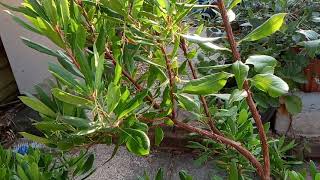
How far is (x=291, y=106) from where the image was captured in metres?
1.84

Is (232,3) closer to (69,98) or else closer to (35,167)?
(69,98)

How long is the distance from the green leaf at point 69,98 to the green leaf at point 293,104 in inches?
52.4

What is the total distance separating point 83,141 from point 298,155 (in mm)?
1255

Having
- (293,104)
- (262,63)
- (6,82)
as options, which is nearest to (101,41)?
(262,63)

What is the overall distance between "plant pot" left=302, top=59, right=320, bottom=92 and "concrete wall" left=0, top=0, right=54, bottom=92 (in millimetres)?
1317

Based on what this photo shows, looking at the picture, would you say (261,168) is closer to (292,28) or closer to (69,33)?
(69,33)

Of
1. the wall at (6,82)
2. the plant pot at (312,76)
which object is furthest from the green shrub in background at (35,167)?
the wall at (6,82)

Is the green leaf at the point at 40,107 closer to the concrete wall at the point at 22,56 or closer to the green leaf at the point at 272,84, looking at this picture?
the green leaf at the point at 272,84

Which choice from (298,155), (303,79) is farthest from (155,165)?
(303,79)

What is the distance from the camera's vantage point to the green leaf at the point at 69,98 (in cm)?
65

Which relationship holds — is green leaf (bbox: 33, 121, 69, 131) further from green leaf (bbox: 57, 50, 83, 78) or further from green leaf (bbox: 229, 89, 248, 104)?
green leaf (bbox: 229, 89, 248, 104)

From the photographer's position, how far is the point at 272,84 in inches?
28.4

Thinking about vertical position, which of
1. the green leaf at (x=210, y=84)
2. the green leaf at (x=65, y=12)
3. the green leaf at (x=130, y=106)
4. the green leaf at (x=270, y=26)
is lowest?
the green leaf at (x=130, y=106)

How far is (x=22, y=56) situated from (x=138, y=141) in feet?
5.78
